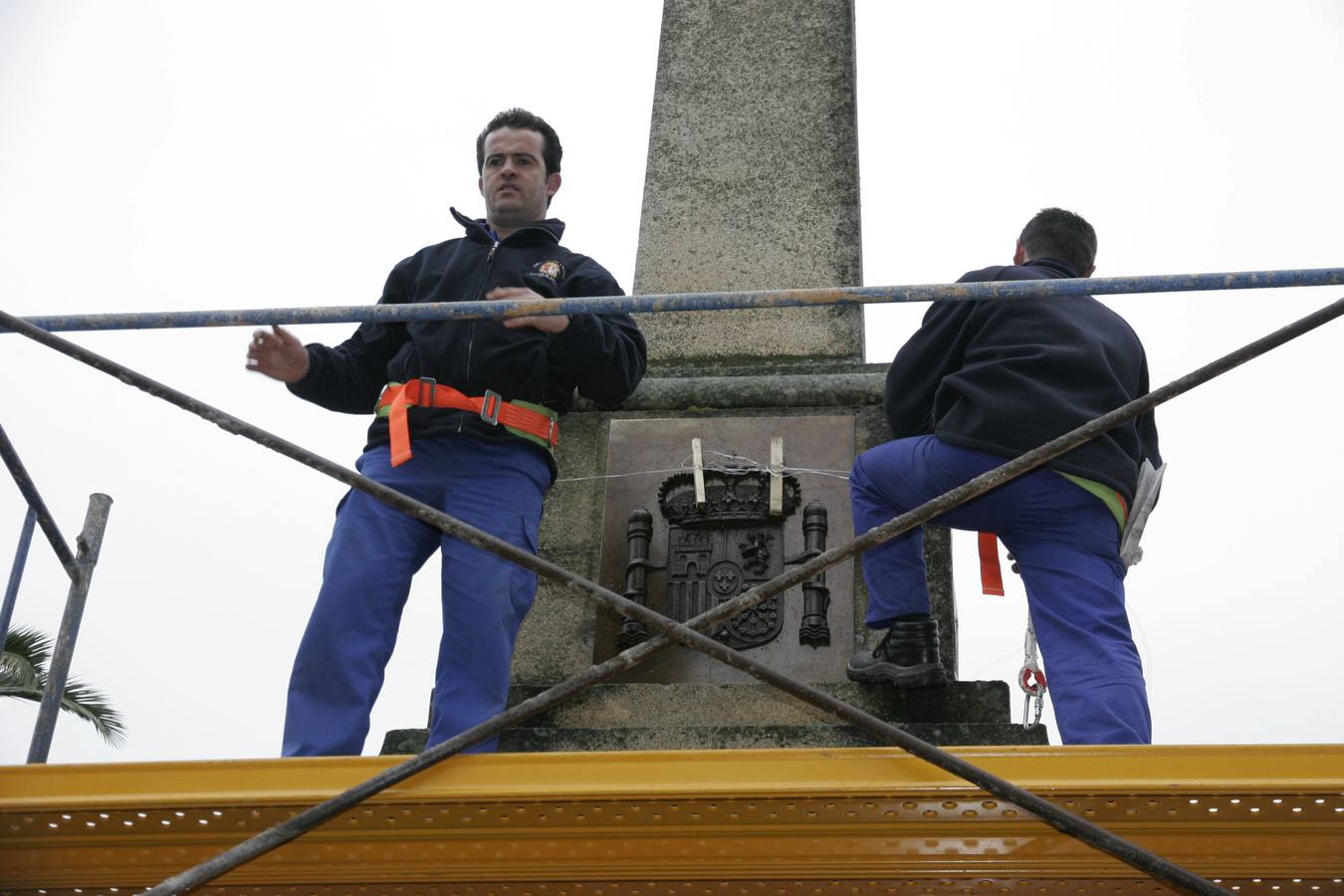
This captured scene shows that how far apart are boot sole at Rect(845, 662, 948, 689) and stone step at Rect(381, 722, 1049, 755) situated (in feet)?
0.36

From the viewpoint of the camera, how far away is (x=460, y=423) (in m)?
3.80

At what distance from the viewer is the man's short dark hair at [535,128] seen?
443cm

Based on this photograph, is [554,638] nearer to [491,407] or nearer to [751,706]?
[751,706]

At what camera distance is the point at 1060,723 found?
10.8 feet

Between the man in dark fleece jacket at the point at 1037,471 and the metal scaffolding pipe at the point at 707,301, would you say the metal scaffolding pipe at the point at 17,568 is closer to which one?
the metal scaffolding pipe at the point at 707,301

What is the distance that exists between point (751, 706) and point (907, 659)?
0.43 metres

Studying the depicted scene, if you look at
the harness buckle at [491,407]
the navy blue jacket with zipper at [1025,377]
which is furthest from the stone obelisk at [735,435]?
the harness buckle at [491,407]

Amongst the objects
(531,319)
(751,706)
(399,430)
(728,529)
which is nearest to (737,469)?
(728,529)

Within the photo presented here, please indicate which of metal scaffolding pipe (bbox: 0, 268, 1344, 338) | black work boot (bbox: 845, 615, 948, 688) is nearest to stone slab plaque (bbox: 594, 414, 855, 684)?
black work boot (bbox: 845, 615, 948, 688)

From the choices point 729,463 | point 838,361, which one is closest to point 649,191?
point 838,361

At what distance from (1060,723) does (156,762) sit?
1.87 metres

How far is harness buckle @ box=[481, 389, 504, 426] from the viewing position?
3.79 m

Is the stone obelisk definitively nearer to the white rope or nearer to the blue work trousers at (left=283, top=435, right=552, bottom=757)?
the white rope

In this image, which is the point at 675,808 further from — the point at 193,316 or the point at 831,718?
the point at 193,316
